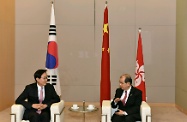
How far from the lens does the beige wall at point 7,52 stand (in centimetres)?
773

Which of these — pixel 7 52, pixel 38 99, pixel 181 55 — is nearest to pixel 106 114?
pixel 38 99

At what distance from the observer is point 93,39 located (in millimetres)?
8719

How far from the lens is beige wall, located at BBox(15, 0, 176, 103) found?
28.5 ft

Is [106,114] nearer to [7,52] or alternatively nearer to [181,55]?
[181,55]

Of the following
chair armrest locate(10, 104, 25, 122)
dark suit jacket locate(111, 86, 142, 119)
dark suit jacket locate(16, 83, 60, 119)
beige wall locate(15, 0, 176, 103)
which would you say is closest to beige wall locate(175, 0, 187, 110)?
beige wall locate(15, 0, 176, 103)

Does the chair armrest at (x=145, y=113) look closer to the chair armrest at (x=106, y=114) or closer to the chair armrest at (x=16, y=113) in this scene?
the chair armrest at (x=106, y=114)

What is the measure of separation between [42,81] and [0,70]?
2915 mm

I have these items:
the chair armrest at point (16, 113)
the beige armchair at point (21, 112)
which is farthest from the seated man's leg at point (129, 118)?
the chair armrest at point (16, 113)

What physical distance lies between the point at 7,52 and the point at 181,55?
4883 mm

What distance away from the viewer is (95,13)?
8.73 meters

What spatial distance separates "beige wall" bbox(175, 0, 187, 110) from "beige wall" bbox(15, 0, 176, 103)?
0.29 m

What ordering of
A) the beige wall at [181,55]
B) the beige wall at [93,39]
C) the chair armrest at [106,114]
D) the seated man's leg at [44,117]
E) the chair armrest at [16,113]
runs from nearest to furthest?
the chair armrest at [16,113] < the seated man's leg at [44,117] < the chair armrest at [106,114] < the beige wall at [181,55] < the beige wall at [93,39]

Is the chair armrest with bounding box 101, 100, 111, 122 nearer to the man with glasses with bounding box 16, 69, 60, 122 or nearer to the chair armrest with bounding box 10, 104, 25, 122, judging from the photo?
the man with glasses with bounding box 16, 69, 60, 122

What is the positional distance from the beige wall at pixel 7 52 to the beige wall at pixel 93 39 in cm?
27
